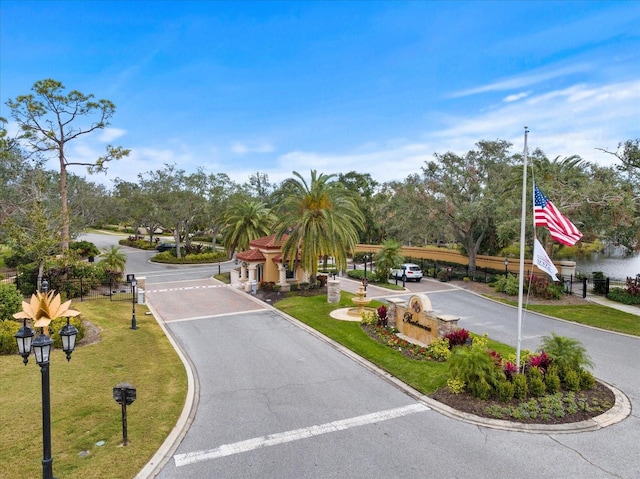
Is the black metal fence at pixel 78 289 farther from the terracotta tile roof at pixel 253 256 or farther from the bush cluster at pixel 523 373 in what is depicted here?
the bush cluster at pixel 523 373

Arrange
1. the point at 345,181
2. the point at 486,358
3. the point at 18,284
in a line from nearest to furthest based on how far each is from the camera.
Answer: the point at 486,358 → the point at 18,284 → the point at 345,181

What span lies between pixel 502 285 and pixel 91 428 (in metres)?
25.5

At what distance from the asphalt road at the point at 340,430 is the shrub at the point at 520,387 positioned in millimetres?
1560

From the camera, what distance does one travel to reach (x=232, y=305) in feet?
79.0

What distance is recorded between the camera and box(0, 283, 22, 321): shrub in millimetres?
16359

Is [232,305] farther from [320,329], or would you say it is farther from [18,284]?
[18,284]

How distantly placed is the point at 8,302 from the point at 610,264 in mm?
56577

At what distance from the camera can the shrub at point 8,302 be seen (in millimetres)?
16359

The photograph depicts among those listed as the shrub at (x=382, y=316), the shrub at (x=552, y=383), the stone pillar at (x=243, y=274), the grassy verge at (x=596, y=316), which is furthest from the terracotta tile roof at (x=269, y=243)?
the shrub at (x=552, y=383)

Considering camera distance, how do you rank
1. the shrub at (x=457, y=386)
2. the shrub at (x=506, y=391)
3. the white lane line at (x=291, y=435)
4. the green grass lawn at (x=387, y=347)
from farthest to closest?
the green grass lawn at (x=387, y=347) → the shrub at (x=457, y=386) → the shrub at (x=506, y=391) → the white lane line at (x=291, y=435)

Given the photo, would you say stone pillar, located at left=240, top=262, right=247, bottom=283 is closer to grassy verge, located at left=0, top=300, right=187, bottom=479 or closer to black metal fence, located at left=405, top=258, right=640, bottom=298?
grassy verge, located at left=0, top=300, right=187, bottom=479

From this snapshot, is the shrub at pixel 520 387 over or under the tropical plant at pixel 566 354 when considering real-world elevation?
under

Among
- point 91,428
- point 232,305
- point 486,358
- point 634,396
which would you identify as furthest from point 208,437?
point 232,305

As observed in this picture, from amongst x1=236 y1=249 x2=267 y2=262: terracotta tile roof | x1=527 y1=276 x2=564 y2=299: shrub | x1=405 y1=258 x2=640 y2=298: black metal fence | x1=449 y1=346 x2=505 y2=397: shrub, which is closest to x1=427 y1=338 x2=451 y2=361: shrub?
x1=449 y1=346 x2=505 y2=397: shrub
